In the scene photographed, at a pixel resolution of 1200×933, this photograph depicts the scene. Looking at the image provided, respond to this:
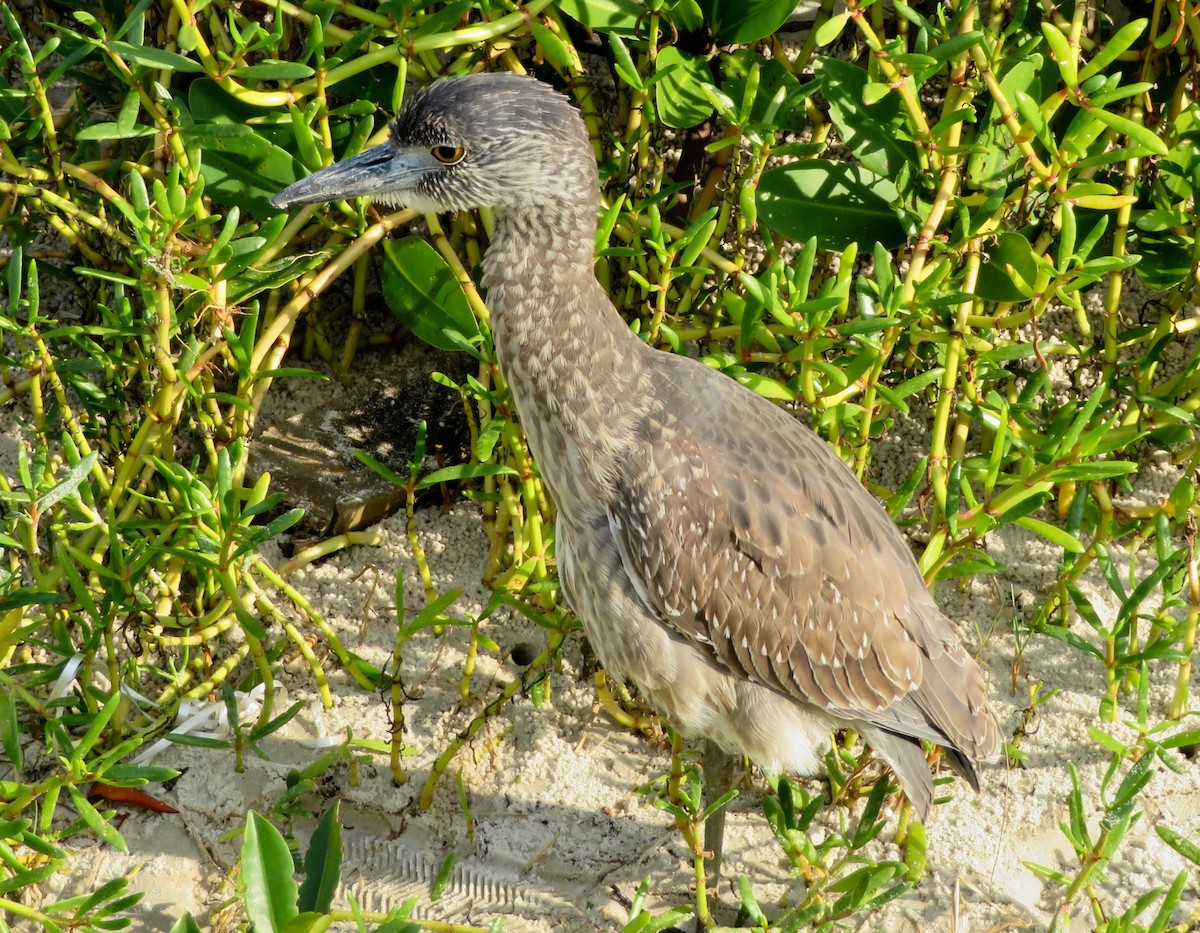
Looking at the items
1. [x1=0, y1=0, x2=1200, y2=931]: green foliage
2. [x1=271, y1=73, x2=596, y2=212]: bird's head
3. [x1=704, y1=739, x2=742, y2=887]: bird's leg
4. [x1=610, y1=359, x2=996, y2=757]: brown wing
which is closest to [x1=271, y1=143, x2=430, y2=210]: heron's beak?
[x1=271, y1=73, x2=596, y2=212]: bird's head

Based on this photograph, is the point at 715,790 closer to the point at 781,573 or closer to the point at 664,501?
the point at 781,573

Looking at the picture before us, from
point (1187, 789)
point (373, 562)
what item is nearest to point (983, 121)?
point (1187, 789)

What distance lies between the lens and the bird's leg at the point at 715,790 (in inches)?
121

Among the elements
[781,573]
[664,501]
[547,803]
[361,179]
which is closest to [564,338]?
[664,501]

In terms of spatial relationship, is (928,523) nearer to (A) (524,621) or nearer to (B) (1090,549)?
(B) (1090,549)

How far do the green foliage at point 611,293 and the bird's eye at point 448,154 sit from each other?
0.20 meters

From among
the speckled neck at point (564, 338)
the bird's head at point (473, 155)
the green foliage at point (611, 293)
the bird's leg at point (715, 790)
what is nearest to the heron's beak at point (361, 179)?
the bird's head at point (473, 155)

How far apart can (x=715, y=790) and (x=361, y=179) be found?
1.76 metres

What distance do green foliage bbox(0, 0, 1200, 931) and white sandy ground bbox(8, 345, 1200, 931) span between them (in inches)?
4.7

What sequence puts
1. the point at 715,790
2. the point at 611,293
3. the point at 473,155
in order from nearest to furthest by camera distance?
the point at 473,155
the point at 715,790
the point at 611,293

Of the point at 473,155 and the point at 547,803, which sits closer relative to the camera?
the point at 473,155

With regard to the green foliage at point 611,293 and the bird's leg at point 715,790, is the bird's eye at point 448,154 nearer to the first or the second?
the green foliage at point 611,293

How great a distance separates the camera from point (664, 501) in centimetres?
272

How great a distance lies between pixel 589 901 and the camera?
3012 mm
